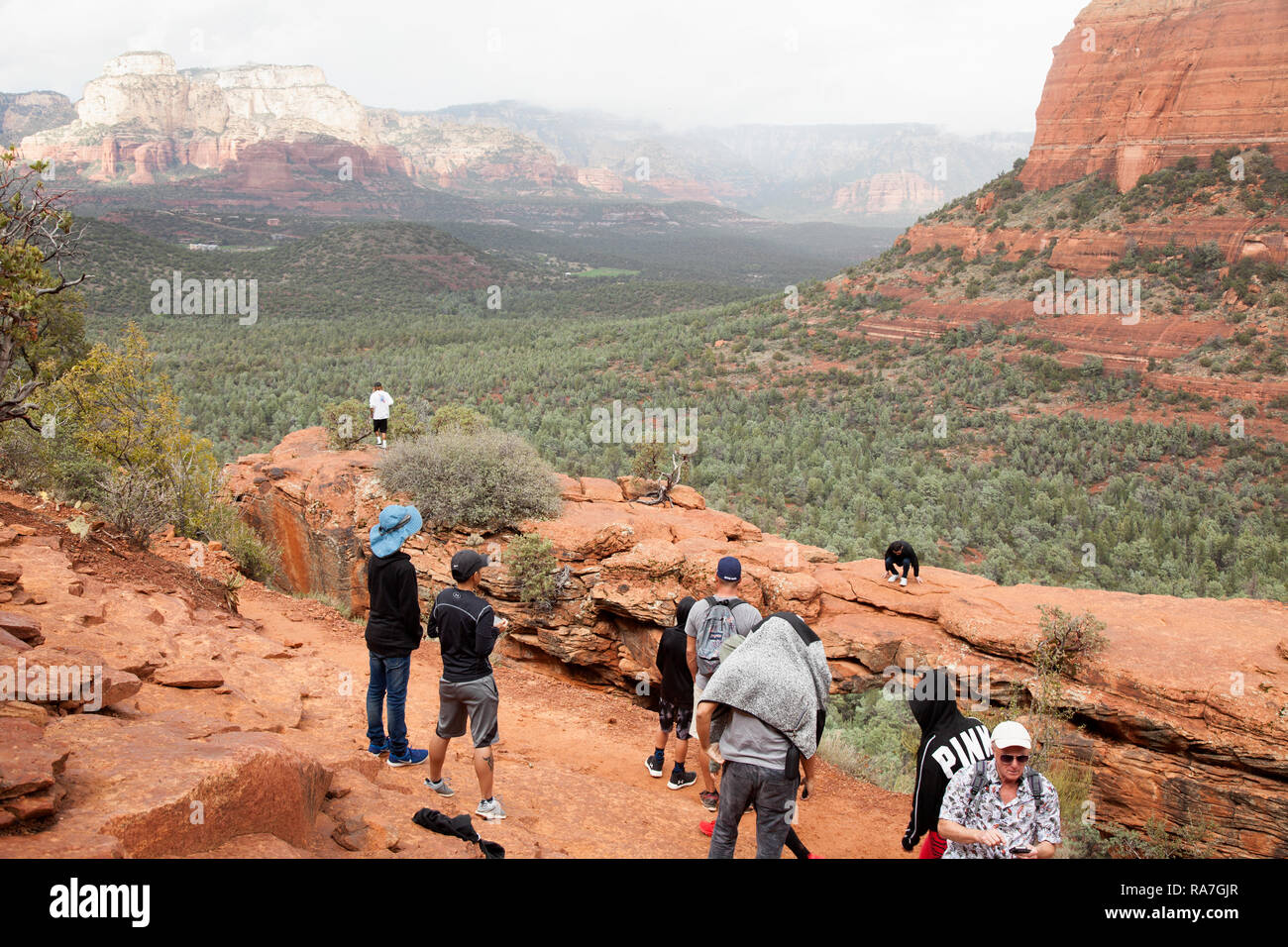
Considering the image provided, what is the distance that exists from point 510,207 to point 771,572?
166 m

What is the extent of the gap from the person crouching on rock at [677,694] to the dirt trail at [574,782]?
17cm

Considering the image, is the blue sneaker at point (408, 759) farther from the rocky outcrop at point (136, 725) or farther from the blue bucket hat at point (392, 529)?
the blue bucket hat at point (392, 529)

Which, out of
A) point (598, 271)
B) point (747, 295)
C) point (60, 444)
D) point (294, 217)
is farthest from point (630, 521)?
point (294, 217)

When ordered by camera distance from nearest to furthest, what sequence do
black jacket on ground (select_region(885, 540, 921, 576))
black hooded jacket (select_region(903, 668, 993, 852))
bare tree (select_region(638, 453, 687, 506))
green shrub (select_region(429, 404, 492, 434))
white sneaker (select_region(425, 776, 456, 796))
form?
1. black hooded jacket (select_region(903, 668, 993, 852))
2. white sneaker (select_region(425, 776, 456, 796))
3. black jacket on ground (select_region(885, 540, 921, 576))
4. bare tree (select_region(638, 453, 687, 506))
5. green shrub (select_region(429, 404, 492, 434))

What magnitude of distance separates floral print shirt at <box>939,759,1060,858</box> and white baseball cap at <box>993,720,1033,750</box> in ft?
0.61

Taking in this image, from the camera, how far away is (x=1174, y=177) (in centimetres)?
→ 3375

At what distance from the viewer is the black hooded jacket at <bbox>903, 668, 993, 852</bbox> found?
3805 millimetres

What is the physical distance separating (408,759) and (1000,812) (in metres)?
3.82

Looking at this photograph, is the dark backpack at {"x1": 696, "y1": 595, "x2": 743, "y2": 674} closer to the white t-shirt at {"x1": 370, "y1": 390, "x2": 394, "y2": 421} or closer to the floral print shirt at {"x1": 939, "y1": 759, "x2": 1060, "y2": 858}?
the floral print shirt at {"x1": 939, "y1": 759, "x2": 1060, "y2": 858}

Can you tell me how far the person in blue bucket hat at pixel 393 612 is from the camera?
511cm

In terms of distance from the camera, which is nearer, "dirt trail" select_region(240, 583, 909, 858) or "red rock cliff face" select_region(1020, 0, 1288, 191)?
"dirt trail" select_region(240, 583, 909, 858)

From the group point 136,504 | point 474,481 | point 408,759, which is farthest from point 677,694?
point 136,504

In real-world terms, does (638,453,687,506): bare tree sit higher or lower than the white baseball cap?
lower

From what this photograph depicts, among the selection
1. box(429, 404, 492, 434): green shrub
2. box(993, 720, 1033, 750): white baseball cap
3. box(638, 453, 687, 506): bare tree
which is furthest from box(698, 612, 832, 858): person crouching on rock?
box(429, 404, 492, 434): green shrub
